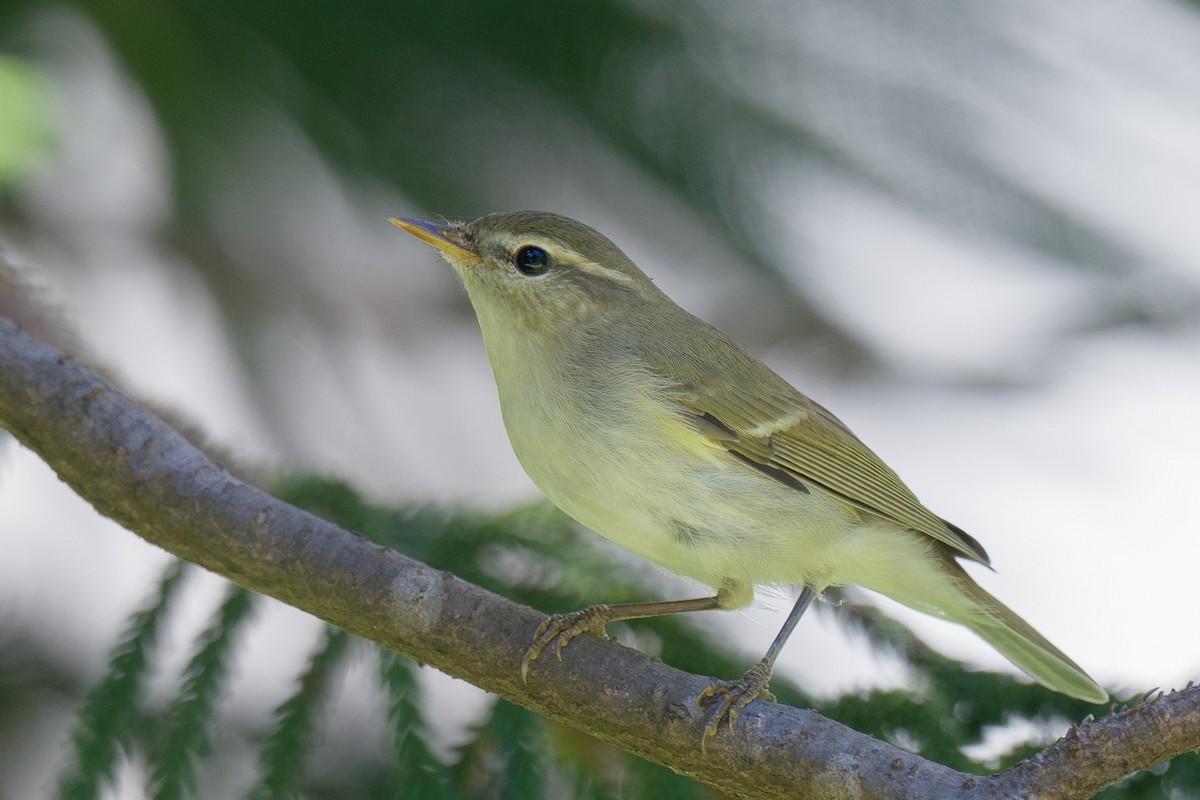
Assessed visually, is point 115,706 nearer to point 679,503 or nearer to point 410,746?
point 410,746

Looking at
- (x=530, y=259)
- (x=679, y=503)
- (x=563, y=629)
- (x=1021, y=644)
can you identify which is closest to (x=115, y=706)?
(x=563, y=629)

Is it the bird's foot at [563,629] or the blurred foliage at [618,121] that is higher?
the blurred foliage at [618,121]

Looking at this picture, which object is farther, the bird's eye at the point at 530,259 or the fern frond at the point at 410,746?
the bird's eye at the point at 530,259

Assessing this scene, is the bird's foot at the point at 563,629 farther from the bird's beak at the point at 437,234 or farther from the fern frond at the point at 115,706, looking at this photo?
the bird's beak at the point at 437,234

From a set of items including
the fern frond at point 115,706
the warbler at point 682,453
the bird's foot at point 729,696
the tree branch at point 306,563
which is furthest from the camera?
the warbler at point 682,453

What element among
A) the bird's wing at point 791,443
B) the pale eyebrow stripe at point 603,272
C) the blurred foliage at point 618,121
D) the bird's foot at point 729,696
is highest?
the blurred foliage at point 618,121

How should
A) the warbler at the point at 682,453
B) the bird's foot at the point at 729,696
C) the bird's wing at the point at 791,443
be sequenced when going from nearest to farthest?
the bird's foot at the point at 729,696, the warbler at the point at 682,453, the bird's wing at the point at 791,443

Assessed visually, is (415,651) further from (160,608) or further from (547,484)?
(160,608)

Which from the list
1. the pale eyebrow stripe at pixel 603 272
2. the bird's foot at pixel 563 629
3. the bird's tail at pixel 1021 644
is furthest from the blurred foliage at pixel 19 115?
the bird's tail at pixel 1021 644
